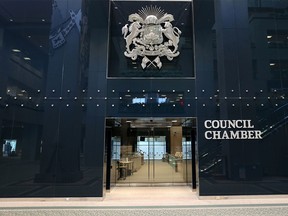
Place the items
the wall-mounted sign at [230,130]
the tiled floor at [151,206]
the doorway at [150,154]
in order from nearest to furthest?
1. the tiled floor at [151,206]
2. the wall-mounted sign at [230,130]
3. the doorway at [150,154]

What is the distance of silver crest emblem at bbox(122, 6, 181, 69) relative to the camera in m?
7.84

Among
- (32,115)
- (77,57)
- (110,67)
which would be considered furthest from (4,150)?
(110,67)

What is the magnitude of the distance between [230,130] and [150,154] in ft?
11.2

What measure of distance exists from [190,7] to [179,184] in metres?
6.59

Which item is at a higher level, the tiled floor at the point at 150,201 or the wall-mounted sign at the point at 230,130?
the wall-mounted sign at the point at 230,130

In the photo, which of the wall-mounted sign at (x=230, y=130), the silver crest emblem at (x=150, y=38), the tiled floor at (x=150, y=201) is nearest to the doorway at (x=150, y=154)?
the tiled floor at (x=150, y=201)

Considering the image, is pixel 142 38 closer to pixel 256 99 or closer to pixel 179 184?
pixel 256 99

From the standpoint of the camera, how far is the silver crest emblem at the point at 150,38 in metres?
7.84

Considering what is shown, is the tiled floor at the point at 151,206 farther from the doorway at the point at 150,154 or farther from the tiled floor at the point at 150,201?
the doorway at the point at 150,154

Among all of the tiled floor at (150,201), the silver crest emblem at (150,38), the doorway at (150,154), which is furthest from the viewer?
the doorway at (150,154)

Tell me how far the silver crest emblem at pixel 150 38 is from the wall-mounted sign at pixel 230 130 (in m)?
2.61

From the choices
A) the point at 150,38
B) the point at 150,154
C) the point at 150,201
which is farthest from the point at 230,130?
the point at 150,38

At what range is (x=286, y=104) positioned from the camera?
7.46m

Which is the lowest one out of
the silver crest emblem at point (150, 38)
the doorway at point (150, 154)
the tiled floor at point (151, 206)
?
the tiled floor at point (151, 206)
